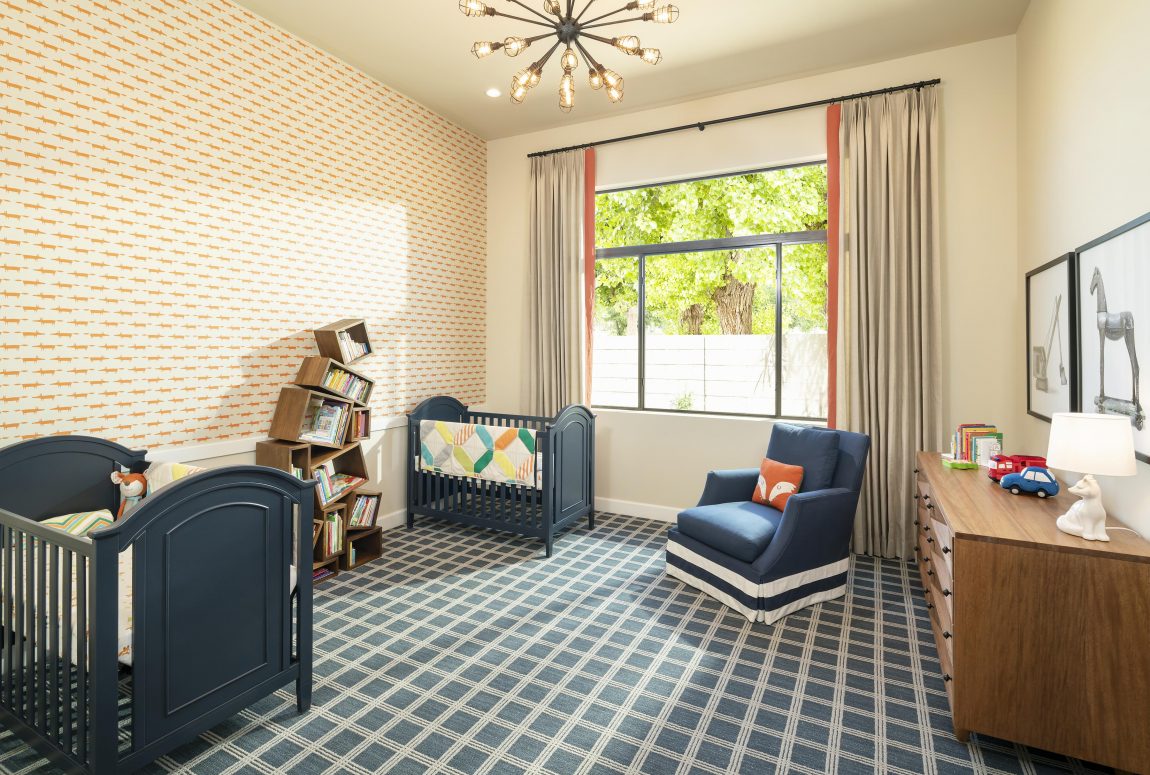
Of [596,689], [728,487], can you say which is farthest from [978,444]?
[596,689]

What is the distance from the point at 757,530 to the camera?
9.14 ft

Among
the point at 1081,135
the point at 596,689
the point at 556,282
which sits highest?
the point at 1081,135

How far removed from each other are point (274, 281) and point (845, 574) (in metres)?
3.48

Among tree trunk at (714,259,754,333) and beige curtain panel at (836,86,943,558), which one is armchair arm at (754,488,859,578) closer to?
beige curtain panel at (836,86,943,558)

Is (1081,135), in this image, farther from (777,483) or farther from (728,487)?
(728,487)

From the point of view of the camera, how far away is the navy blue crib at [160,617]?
1517 millimetres

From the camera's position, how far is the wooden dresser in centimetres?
162

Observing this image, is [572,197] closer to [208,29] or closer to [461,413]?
[461,413]

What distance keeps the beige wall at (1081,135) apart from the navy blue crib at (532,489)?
2.54 meters

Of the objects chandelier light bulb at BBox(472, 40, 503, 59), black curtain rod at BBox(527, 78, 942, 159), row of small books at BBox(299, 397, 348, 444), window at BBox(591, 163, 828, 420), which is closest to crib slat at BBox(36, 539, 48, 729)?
row of small books at BBox(299, 397, 348, 444)

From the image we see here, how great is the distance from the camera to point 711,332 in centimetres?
435

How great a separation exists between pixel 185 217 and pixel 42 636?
200 centimetres

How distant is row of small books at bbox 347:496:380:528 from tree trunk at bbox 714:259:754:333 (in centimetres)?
268

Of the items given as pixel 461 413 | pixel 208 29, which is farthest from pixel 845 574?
pixel 208 29
